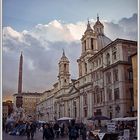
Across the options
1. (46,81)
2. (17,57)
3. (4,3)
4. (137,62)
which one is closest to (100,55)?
(137,62)

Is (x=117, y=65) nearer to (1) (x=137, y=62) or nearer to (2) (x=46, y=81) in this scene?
(1) (x=137, y=62)

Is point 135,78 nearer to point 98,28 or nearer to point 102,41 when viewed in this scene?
point 102,41

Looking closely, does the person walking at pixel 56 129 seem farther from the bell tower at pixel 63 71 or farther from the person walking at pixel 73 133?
the bell tower at pixel 63 71

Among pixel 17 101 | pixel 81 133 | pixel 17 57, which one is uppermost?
pixel 17 57

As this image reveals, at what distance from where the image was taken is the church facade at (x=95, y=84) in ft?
11.2

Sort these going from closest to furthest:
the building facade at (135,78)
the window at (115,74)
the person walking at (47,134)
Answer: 1. the person walking at (47,134)
2. the building facade at (135,78)
3. the window at (115,74)

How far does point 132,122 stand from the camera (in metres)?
3.33

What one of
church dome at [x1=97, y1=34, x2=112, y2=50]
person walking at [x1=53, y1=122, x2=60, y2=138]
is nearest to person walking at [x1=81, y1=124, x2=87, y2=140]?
person walking at [x1=53, y1=122, x2=60, y2=138]

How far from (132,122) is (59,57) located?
1010 millimetres

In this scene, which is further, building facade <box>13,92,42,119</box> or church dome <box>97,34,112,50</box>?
church dome <box>97,34,112,50</box>

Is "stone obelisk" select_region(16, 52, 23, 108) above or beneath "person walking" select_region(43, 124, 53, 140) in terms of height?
above

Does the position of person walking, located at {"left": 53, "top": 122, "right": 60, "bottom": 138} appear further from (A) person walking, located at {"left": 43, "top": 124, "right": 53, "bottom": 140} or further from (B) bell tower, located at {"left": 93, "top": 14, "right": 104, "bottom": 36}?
(B) bell tower, located at {"left": 93, "top": 14, "right": 104, "bottom": 36}

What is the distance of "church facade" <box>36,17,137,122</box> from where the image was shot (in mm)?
3418

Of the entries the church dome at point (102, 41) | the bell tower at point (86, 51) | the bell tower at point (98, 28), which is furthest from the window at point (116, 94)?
the bell tower at point (98, 28)
